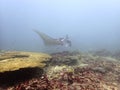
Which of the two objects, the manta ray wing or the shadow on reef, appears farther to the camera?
the manta ray wing

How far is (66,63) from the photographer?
897 cm

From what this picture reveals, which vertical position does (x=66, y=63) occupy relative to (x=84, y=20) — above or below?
below

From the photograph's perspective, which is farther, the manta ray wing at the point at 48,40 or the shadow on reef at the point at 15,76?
the manta ray wing at the point at 48,40

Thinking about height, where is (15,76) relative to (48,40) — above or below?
below

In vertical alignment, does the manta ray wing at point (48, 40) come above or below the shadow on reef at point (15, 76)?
above

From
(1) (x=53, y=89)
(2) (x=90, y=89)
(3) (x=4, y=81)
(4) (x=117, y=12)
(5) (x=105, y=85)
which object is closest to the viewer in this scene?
(1) (x=53, y=89)

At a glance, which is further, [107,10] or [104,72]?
[107,10]

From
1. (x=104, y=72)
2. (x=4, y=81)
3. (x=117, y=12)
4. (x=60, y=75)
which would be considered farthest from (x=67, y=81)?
(x=117, y=12)

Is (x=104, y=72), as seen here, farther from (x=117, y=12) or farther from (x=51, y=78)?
(x=117, y=12)

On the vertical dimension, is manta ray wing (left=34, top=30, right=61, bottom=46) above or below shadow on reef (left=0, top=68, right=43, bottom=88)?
above

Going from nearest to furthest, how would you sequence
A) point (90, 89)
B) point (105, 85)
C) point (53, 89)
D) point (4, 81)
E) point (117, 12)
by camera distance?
point (53, 89), point (90, 89), point (4, 81), point (105, 85), point (117, 12)

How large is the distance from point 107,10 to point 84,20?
19741mm

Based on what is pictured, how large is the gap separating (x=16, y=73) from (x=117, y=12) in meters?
177

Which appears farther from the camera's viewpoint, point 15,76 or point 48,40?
point 48,40
